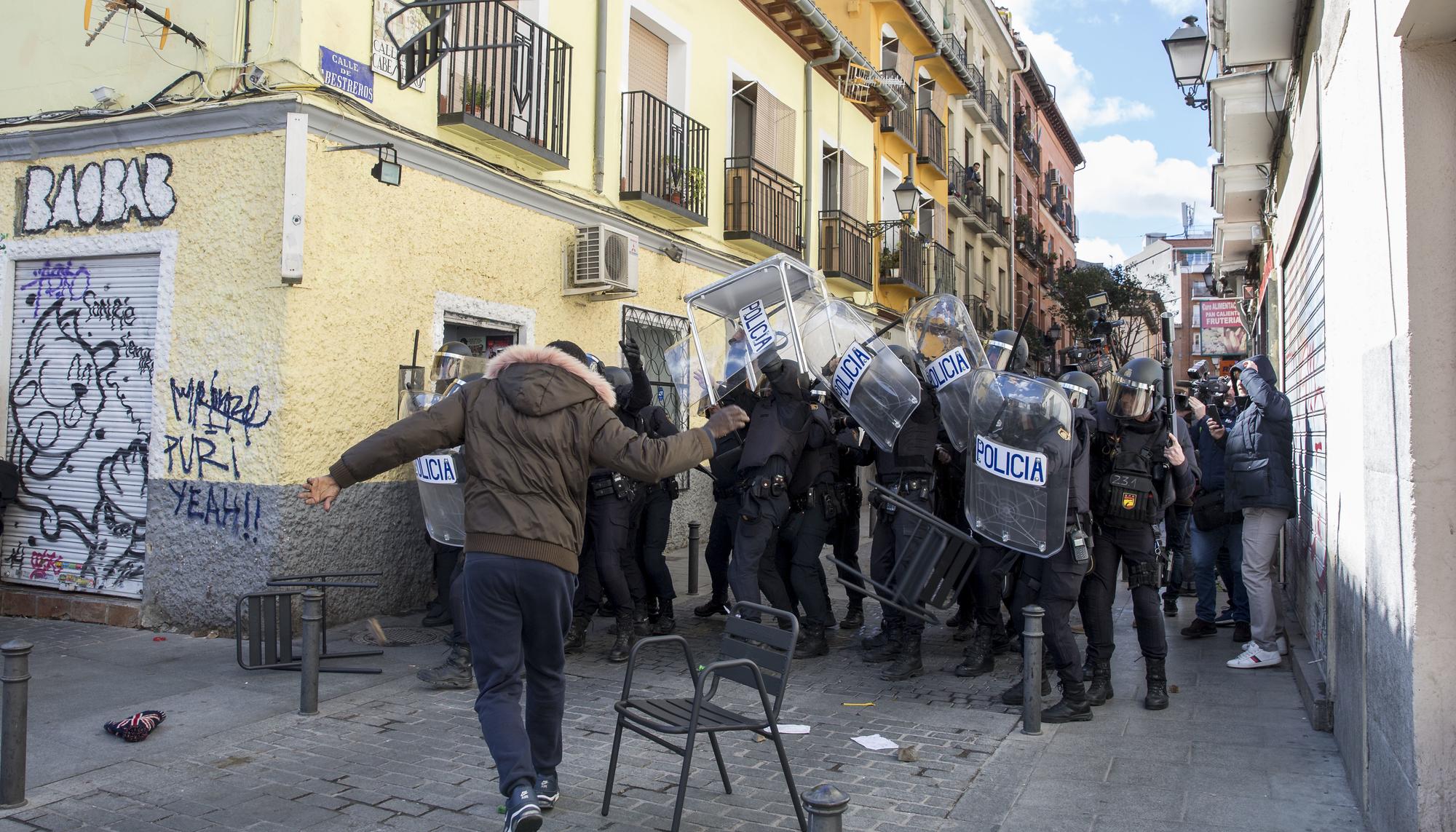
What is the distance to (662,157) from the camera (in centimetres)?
1184

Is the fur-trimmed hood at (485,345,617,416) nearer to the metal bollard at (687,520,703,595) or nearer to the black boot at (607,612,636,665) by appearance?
the black boot at (607,612,636,665)

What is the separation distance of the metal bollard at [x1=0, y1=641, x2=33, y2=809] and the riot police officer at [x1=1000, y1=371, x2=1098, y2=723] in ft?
15.3

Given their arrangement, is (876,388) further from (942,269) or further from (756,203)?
(942,269)

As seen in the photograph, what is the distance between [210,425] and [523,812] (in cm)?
511

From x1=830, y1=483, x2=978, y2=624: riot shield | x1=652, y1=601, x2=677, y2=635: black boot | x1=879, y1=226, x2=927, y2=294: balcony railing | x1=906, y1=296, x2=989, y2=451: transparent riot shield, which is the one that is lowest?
x1=652, y1=601, x2=677, y2=635: black boot

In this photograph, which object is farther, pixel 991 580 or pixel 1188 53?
pixel 1188 53

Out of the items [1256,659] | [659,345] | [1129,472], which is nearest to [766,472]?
[1129,472]

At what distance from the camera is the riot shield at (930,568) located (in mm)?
6188

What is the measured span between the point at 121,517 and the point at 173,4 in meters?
3.75

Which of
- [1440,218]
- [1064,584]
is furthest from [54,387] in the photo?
[1440,218]

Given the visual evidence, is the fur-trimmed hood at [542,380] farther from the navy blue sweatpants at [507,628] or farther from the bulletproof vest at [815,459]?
the bulletproof vest at [815,459]

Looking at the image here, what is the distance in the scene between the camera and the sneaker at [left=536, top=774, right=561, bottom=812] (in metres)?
4.12

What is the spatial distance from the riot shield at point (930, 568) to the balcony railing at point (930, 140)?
16.5 m

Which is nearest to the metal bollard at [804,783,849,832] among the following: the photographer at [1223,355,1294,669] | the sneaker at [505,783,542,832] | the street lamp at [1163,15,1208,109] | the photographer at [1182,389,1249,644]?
the sneaker at [505,783,542,832]
